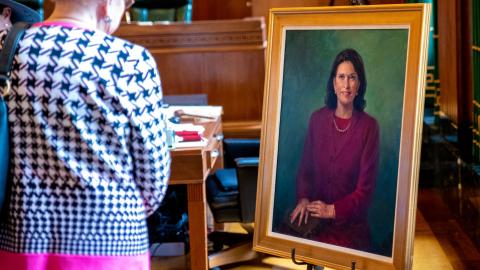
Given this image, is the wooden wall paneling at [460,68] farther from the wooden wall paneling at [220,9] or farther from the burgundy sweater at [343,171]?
the wooden wall paneling at [220,9]

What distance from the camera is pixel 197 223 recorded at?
12.5 ft

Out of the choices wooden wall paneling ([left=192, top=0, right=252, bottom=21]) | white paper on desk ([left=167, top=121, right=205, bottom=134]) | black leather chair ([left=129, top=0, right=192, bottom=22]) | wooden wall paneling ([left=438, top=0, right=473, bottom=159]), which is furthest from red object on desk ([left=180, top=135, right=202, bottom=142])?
wooden wall paneling ([left=192, top=0, right=252, bottom=21])

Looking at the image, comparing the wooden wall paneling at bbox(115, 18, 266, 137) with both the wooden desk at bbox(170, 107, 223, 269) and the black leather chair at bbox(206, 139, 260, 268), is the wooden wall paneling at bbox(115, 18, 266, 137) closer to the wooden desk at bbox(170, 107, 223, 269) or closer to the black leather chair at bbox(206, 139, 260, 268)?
the black leather chair at bbox(206, 139, 260, 268)

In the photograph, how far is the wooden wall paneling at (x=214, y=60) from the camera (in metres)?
6.05

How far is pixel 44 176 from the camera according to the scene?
196 cm

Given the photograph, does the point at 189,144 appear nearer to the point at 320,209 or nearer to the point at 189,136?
the point at 189,136

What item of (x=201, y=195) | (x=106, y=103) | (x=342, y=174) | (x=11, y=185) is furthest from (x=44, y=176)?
(x=201, y=195)

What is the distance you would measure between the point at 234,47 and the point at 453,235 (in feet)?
7.07

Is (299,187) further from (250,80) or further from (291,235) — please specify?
(250,80)

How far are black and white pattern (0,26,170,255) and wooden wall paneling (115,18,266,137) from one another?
403 cm

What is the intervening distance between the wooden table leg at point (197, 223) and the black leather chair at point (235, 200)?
0.38 metres

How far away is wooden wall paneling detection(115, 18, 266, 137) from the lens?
19.9ft

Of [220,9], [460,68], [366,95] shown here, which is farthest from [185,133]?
[220,9]

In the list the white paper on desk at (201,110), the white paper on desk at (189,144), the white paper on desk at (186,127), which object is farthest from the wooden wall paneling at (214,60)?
the white paper on desk at (189,144)
